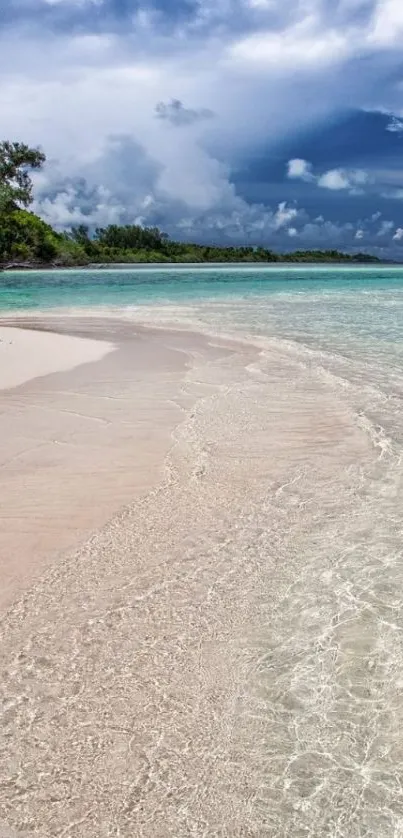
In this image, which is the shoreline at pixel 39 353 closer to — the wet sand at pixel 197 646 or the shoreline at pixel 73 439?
the shoreline at pixel 73 439

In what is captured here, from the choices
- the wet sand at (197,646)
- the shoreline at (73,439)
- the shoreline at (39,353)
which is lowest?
the wet sand at (197,646)

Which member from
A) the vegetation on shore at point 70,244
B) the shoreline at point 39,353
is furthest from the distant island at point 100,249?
the shoreline at point 39,353

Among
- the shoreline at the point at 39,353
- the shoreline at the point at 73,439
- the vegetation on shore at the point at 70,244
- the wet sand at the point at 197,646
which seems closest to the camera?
the wet sand at the point at 197,646

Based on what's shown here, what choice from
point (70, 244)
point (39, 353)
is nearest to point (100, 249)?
point (70, 244)

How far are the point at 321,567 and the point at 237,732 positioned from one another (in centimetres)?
127

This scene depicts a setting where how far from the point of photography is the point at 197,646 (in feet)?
8.73

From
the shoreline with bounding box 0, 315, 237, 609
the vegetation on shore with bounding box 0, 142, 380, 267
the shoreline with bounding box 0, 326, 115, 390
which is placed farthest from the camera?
the vegetation on shore with bounding box 0, 142, 380, 267

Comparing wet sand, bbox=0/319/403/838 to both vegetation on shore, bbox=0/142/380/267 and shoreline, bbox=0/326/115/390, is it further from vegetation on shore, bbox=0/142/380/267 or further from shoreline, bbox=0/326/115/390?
Answer: vegetation on shore, bbox=0/142/380/267

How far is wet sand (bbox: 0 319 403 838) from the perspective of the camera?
6.29 feet

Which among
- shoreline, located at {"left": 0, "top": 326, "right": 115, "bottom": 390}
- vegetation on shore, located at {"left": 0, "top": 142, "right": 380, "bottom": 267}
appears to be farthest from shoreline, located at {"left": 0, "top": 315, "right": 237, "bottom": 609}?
vegetation on shore, located at {"left": 0, "top": 142, "right": 380, "bottom": 267}

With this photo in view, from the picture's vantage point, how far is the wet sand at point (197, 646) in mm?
1918

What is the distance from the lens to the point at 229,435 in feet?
18.8

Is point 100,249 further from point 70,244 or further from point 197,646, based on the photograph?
point 197,646

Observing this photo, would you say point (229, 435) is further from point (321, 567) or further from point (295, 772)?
point (295, 772)
